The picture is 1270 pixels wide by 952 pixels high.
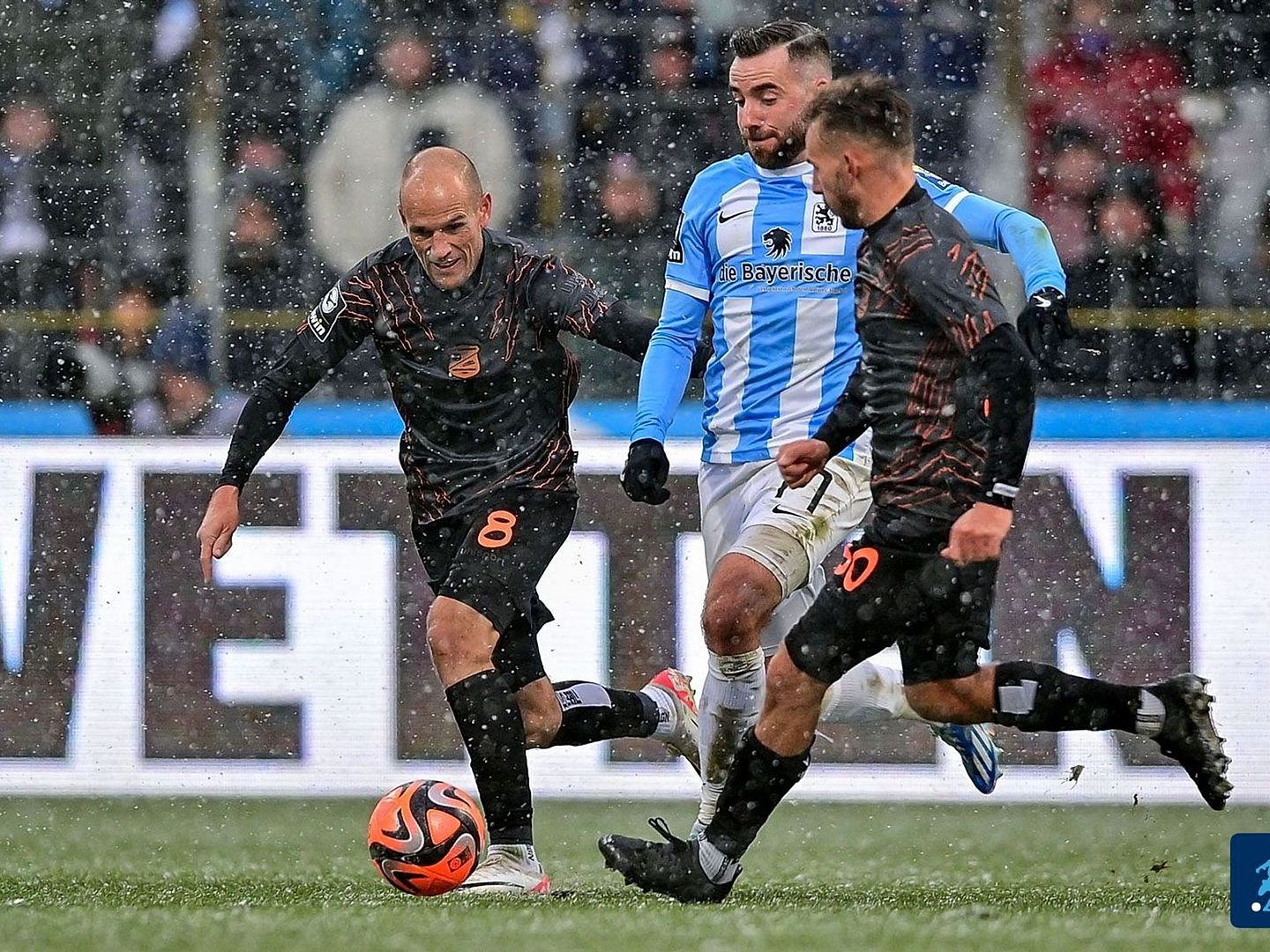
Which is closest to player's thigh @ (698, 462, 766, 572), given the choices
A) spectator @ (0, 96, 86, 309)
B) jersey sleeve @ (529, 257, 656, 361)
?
jersey sleeve @ (529, 257, 656, 361)

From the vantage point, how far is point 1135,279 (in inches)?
316

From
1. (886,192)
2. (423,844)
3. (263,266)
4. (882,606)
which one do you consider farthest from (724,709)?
(263,266)

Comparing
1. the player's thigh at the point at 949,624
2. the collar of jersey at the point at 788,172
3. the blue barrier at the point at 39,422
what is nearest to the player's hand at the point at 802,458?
the player's thigh at the point at 949,624

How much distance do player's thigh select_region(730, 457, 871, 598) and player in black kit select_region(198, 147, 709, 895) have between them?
456 mm

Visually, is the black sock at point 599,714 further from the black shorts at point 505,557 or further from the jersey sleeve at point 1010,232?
the jersey sleeve at point 1010,232

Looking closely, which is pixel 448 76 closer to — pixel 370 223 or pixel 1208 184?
pixel 370 223

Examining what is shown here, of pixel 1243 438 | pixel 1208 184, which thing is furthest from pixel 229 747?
pixel 1208 184

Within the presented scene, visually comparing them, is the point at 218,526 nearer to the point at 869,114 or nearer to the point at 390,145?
the point at 869,114

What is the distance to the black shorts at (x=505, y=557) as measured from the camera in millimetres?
4918

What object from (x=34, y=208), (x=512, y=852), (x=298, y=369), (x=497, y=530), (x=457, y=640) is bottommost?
(x=512, y=852)

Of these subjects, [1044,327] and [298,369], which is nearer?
[1044,327]

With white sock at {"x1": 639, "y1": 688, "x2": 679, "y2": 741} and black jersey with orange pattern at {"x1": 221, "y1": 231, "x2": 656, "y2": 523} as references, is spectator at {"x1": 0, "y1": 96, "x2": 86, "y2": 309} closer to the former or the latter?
black jersey with orange pattern at {"x1": 221, "y1": 231, "x2": 656, "y2": 523}

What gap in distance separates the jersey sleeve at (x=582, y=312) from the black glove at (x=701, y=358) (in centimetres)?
18

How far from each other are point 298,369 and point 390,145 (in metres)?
3.42
